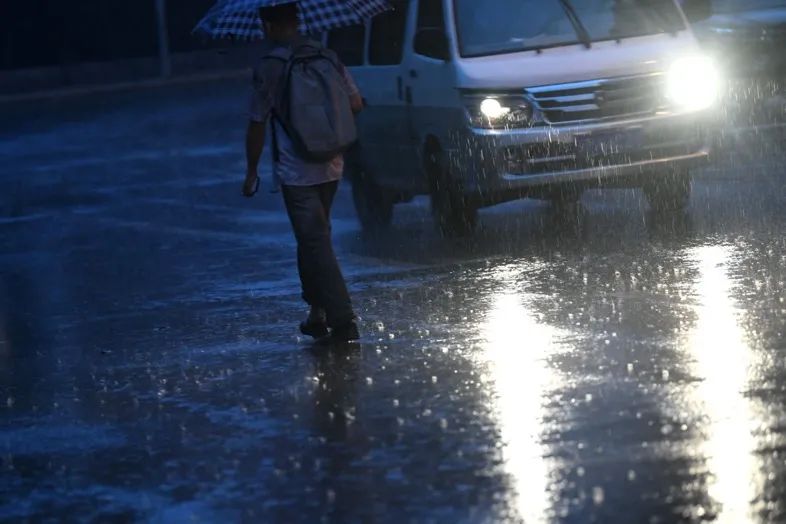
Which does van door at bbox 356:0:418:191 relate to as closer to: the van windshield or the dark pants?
the van windshield

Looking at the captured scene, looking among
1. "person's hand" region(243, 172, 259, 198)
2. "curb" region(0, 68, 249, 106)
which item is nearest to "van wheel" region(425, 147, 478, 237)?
"person's hand" region(243, 172, 259, 198)

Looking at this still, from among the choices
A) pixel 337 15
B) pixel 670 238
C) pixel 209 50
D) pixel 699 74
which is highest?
pixel 337 15

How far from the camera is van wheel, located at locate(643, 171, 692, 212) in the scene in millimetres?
13453

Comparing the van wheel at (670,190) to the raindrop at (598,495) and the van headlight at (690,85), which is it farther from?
the raindrop at (598,495)

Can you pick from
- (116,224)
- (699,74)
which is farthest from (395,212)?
(699,74)

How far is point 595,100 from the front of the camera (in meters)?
13.0

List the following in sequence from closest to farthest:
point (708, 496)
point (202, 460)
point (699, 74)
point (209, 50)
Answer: point (708, 496), point (202, 460), point (699, 74), point (209, 50)

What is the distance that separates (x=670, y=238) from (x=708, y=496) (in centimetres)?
640

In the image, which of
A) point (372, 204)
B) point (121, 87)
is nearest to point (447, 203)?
point (372, 204)

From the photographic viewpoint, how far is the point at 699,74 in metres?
13.3

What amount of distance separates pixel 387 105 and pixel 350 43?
1.24 metres

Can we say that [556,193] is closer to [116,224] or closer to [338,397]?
[116,224]

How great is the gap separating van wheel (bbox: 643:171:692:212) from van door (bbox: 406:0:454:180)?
145cm

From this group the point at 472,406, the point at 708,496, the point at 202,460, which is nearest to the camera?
the point at 708,496
